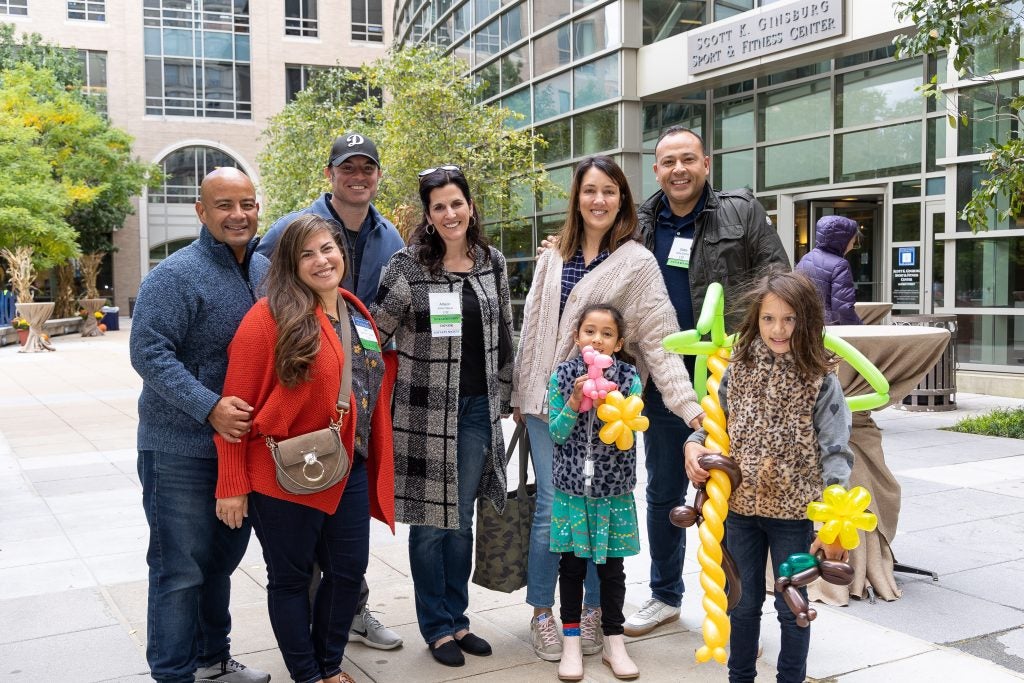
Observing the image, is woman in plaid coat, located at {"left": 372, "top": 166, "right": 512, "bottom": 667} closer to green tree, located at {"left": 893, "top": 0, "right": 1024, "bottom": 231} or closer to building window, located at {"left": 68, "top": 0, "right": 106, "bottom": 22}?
green tree, located at {"left": 893, "top": 0, "right": 1024, "bottom": 231}

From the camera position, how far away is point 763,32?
14.7 m

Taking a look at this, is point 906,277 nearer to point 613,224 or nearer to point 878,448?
point 878,448

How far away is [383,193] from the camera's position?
18.0m

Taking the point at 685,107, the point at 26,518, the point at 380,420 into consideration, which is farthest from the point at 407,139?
the point at 380,420

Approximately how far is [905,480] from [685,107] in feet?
39.4

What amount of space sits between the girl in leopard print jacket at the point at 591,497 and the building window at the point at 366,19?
46201 mm

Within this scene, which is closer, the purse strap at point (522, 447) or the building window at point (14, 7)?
the purse strap at point (522, 447)

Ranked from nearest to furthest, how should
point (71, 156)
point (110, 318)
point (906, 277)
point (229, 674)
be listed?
1. point (229, 674)
2. point (906, 277)
3. point (71, 156)
4. point (110, 318)

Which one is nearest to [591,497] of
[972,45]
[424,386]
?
[424,386]

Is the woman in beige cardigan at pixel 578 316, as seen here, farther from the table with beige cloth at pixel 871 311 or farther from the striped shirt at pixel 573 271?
the table with beige cloth at pixel 871 311

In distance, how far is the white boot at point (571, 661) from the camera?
3.63 meters

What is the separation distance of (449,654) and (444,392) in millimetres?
1081

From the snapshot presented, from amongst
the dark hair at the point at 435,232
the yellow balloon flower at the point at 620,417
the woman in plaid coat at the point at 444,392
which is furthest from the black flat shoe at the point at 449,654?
the dark hair at the point at 435,232

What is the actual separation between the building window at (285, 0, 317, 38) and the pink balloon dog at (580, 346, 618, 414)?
4614 centimetres
